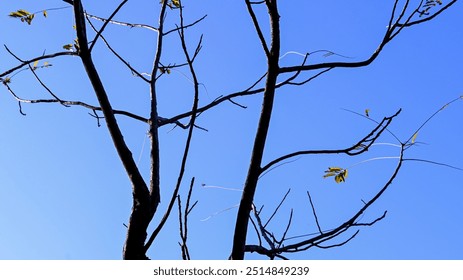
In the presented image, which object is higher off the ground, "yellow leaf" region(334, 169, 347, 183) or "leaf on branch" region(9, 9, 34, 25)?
"leaf on branch" region(9, 9, 34, 25)

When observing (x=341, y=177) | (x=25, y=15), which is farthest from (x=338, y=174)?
(x=25, y=15)

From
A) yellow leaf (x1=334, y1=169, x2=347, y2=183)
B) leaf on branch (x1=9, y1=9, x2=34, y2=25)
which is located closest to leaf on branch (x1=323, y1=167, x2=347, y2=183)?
yellow leaf (x1=334, y1=169, x2=347, y2=183)

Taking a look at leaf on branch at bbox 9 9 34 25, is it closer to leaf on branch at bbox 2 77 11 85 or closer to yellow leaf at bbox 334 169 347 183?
leaf on branch at bbox 2 77 11 85

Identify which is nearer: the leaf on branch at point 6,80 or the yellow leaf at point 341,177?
the yellow leaf at point 341,177

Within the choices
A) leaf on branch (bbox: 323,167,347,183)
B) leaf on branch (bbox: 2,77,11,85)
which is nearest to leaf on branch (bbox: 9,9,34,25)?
leaf on branch (bbox: 2,77,11,85)

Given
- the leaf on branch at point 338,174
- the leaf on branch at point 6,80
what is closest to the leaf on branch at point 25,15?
the leaf on branch at point 6,80

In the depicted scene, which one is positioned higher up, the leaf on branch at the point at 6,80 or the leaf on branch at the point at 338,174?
the leaf on branch at the point at 6,80

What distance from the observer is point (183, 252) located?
2.09 m

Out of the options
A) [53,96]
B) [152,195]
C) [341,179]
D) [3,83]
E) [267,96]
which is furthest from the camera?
[3,83]

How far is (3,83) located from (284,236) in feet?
5.55

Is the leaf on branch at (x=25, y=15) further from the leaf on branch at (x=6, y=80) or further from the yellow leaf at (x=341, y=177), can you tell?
the yellow leaf at (x=341, y=177)

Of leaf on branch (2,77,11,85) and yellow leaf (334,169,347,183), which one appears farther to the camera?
leaf on branch (2,77,11,85)
